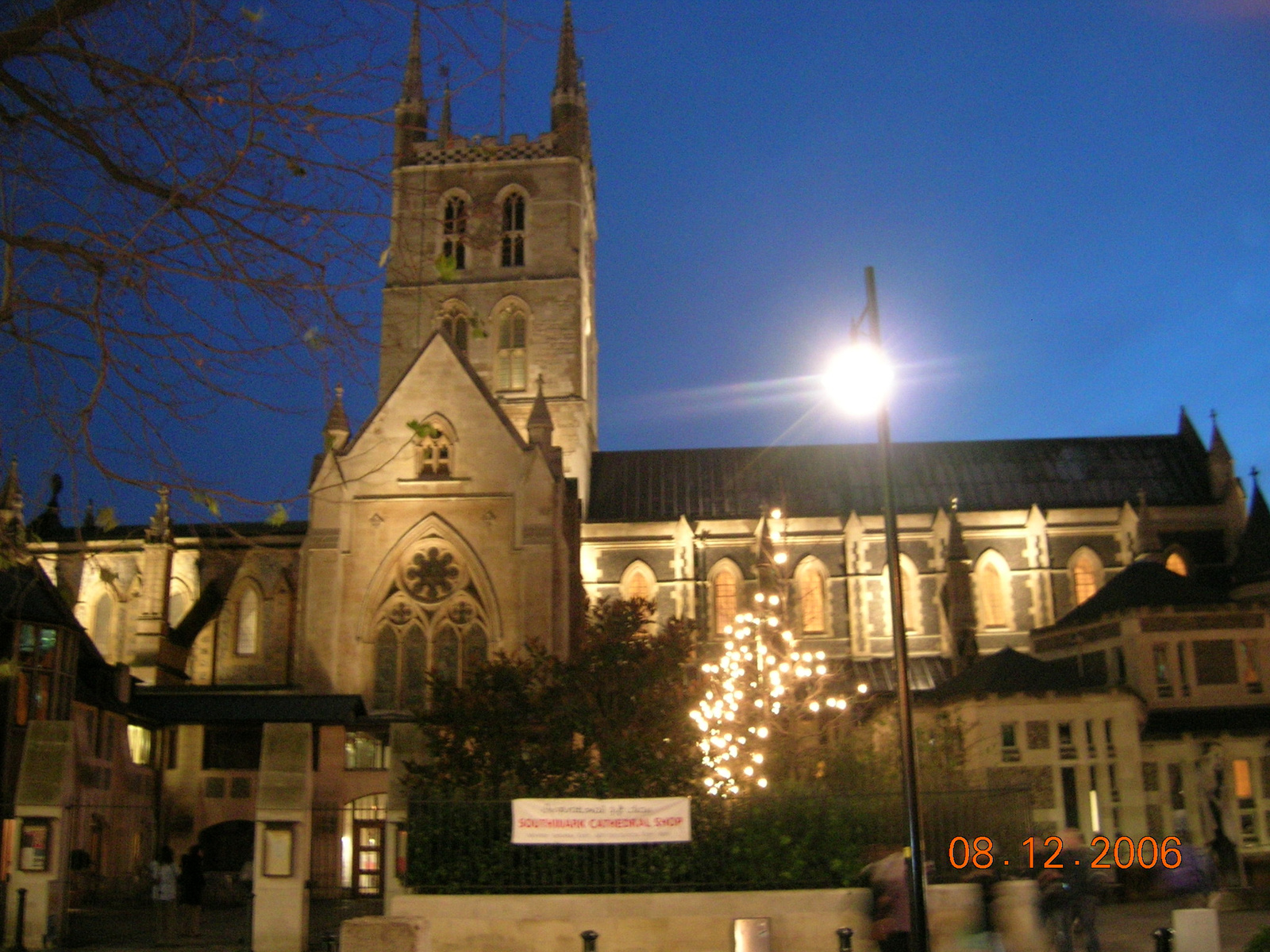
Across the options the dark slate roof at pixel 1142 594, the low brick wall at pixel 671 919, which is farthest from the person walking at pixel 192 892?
the dark slate roof at pixel 1142 594

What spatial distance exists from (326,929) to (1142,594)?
25587 millimetres

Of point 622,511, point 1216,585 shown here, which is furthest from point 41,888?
point 1216,585

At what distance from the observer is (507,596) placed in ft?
110

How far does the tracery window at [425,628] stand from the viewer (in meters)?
33.7

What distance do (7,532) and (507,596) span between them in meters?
24.2

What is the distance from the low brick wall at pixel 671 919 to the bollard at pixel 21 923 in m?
7.00

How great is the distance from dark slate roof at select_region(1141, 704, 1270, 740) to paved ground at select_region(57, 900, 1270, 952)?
6.70 meters

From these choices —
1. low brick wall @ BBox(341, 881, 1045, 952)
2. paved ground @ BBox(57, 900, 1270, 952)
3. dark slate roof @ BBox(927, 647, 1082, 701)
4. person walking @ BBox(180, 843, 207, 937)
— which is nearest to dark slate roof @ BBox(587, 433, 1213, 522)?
dark slate roof @ BBox(927, 647, 1082, 701)

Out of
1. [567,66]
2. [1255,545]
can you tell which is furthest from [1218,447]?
[567,66]

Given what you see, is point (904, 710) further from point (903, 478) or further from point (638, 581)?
point (903, 478)

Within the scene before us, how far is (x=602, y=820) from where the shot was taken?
52.2 ft

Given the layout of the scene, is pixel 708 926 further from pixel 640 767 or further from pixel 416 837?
pixel 416 837

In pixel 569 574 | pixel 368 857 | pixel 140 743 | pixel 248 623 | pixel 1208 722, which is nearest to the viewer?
pixel 368 857
